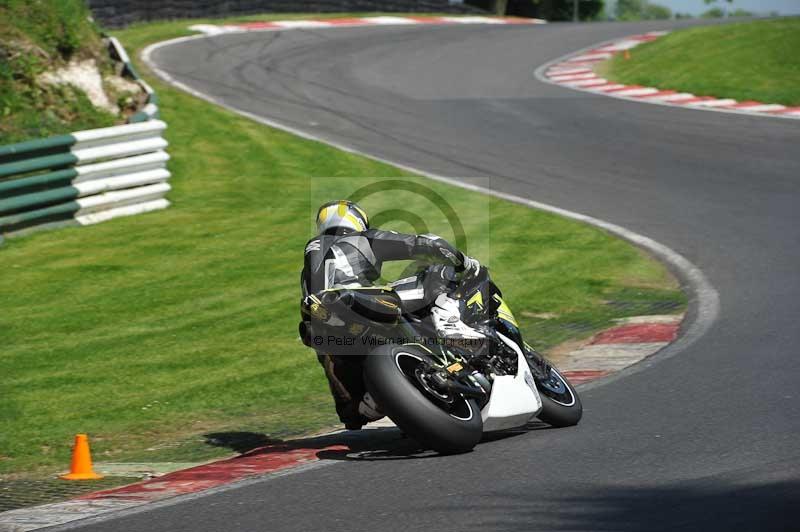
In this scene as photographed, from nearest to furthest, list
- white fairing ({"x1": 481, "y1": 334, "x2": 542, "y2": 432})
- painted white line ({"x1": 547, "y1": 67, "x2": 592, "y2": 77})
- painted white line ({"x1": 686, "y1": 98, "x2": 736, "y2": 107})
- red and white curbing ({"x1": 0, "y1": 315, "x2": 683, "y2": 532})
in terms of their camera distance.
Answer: red and white curbing ({"x1": 0, "y1": 315, "x2": 683, "y2": 532}) → white fairing ({"x1": 481, "y1": 334, "x2": 542, "y2": 432}) → painted white line ({"x1": 686, "y1": 98, "x2": 736, "y2": 107}) → painted white line ({"x1": 547, "y1": 67, "x2": 592, "y2": 77})

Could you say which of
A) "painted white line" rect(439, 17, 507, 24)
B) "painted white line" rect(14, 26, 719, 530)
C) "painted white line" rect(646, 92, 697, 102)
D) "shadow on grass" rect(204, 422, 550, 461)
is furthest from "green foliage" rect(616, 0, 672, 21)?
"shadow on grass" rect(204, 422, 550, 461)

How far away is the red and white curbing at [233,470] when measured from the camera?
19.7 feet

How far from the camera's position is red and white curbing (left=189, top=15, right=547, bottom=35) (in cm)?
3475

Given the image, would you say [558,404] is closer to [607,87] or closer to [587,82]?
[607,87]

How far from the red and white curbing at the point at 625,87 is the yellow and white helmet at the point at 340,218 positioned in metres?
15.9

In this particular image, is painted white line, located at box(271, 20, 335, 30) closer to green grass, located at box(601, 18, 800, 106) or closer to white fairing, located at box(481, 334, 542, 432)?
green grass, located at box(601, 18, 800, 106)

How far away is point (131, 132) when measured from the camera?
51.9 feet

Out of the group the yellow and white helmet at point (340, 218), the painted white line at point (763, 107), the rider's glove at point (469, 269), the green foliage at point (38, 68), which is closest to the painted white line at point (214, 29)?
the green foliage at point (38, 68)

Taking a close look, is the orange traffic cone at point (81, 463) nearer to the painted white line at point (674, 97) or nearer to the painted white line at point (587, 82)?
the painted white line at point (674, 97)

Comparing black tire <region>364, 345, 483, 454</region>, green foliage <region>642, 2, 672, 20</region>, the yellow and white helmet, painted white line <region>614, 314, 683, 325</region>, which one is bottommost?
green foliage <region>642, 2, 672, 20</region>

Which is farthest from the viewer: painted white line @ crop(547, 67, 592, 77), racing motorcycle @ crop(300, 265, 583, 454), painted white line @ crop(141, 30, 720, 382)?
painted white line @ crop(547, 67, 592, 77)

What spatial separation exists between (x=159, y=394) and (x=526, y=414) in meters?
3.29

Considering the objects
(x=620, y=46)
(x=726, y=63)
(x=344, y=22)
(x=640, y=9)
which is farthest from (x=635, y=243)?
(x=640, y=9)

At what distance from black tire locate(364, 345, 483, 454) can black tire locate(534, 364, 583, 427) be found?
30.6 inches
